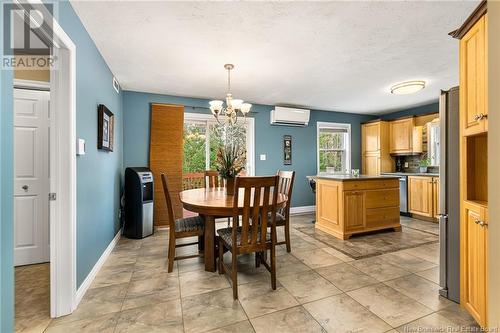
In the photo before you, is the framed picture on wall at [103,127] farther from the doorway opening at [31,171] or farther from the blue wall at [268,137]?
the blue wall at [268,137]

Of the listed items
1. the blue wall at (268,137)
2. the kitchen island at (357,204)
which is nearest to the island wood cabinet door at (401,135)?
the blue wall at (268,137)

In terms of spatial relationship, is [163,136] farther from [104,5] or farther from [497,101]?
[497,101]

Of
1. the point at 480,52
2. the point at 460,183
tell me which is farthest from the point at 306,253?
the point at 480,52

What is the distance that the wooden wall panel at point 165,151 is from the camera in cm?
409

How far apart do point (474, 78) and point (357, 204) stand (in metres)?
2.29

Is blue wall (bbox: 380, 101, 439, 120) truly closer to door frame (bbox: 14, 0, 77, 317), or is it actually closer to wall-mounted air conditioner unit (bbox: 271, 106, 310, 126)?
wall-mounted air conditioner unit (bbox: 271, 106, 310, 126)

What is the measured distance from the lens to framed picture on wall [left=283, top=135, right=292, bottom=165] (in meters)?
5.25

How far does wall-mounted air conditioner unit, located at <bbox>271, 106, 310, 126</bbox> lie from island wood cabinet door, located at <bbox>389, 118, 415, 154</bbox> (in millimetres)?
2131

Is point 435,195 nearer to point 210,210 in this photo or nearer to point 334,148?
point 334,148

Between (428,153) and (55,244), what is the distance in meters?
6.19

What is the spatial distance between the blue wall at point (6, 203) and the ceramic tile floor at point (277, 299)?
64cm

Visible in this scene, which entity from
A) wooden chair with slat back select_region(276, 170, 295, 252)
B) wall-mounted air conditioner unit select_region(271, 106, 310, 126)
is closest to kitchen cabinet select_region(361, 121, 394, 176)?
wall-mounted air conditioner unit select_region(271, 106, 310, 126)

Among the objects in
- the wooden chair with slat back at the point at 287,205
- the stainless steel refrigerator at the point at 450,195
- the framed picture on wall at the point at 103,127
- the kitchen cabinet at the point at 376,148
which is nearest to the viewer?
the stainless steel refrigerator at the point at 450,195

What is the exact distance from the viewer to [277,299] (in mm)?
1904
